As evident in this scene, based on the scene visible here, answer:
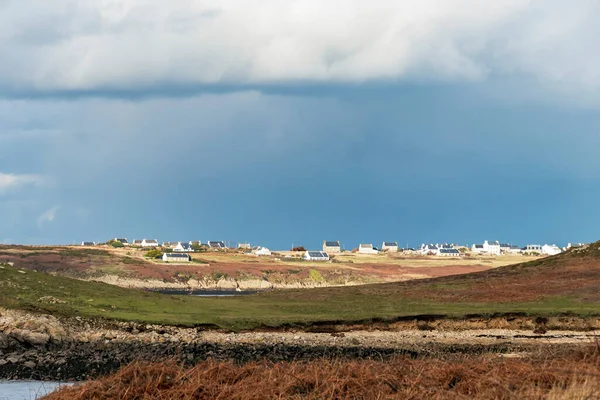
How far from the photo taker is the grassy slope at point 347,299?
143ft

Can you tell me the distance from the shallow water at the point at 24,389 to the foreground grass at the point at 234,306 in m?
13.0

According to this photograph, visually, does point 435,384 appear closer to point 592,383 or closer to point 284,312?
point 592,383

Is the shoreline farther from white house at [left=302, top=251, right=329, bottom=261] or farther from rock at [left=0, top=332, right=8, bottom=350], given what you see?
white house at [left=302, top=251, right=329, bottom=261]

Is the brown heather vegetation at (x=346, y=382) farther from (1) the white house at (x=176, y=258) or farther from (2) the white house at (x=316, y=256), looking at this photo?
(2) the white house at (x=316, y=256)

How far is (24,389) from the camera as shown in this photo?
25359 mm

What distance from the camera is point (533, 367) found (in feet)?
58.4

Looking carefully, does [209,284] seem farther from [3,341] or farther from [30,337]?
[3,341]

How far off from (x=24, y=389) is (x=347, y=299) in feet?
120

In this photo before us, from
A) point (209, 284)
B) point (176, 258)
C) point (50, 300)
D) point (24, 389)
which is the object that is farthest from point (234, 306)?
point (176, 258)

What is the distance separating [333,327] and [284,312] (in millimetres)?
6791

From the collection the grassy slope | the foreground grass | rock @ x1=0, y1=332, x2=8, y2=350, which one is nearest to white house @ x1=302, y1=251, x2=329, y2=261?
the grassy slope

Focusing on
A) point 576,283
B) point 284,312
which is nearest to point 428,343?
point 284,312

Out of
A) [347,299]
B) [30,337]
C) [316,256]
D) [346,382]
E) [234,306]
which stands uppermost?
[316,256]

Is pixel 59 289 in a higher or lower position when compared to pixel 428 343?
higher
